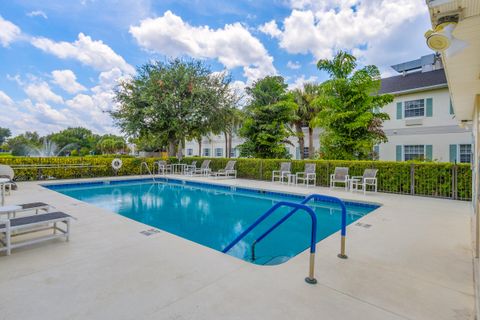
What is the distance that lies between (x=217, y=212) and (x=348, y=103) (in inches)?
304

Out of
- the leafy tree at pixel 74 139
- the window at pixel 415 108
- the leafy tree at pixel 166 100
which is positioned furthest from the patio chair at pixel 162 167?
the leafy tree at pixel 74 139

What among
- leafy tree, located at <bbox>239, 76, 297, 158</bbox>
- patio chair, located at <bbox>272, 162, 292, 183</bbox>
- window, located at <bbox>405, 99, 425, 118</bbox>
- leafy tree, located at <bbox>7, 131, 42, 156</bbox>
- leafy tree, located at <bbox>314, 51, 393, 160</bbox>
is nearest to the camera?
leafy tree, located at <bbox>314, 51, 393, 160</bbox>

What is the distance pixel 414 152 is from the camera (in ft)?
48.0

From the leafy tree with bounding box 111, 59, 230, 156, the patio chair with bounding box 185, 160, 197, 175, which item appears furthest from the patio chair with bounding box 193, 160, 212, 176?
the leafy tree with bounding box 111, 59, 230, 156

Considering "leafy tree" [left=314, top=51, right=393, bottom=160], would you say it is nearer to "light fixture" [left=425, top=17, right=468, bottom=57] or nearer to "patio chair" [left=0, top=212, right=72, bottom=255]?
"light fixture" [left=425, top=17, right=468, bottom=57]

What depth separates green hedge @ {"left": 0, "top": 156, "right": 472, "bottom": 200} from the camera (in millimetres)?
8031

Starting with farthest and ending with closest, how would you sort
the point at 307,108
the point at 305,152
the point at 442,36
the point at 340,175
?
the point at 305,152 < the point at 307,108 < the point at 340,175 < the point at 442,36

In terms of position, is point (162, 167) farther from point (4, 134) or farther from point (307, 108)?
point (4, 134)

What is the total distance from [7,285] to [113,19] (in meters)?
12.0

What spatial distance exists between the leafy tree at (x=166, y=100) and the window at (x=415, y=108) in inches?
442

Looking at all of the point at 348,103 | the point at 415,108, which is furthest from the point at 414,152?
the point at 348,103

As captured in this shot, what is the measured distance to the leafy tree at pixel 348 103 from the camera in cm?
1113

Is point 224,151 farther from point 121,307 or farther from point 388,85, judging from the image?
point 121,307

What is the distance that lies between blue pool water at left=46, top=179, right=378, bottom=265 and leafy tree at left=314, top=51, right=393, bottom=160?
14.6 ft
